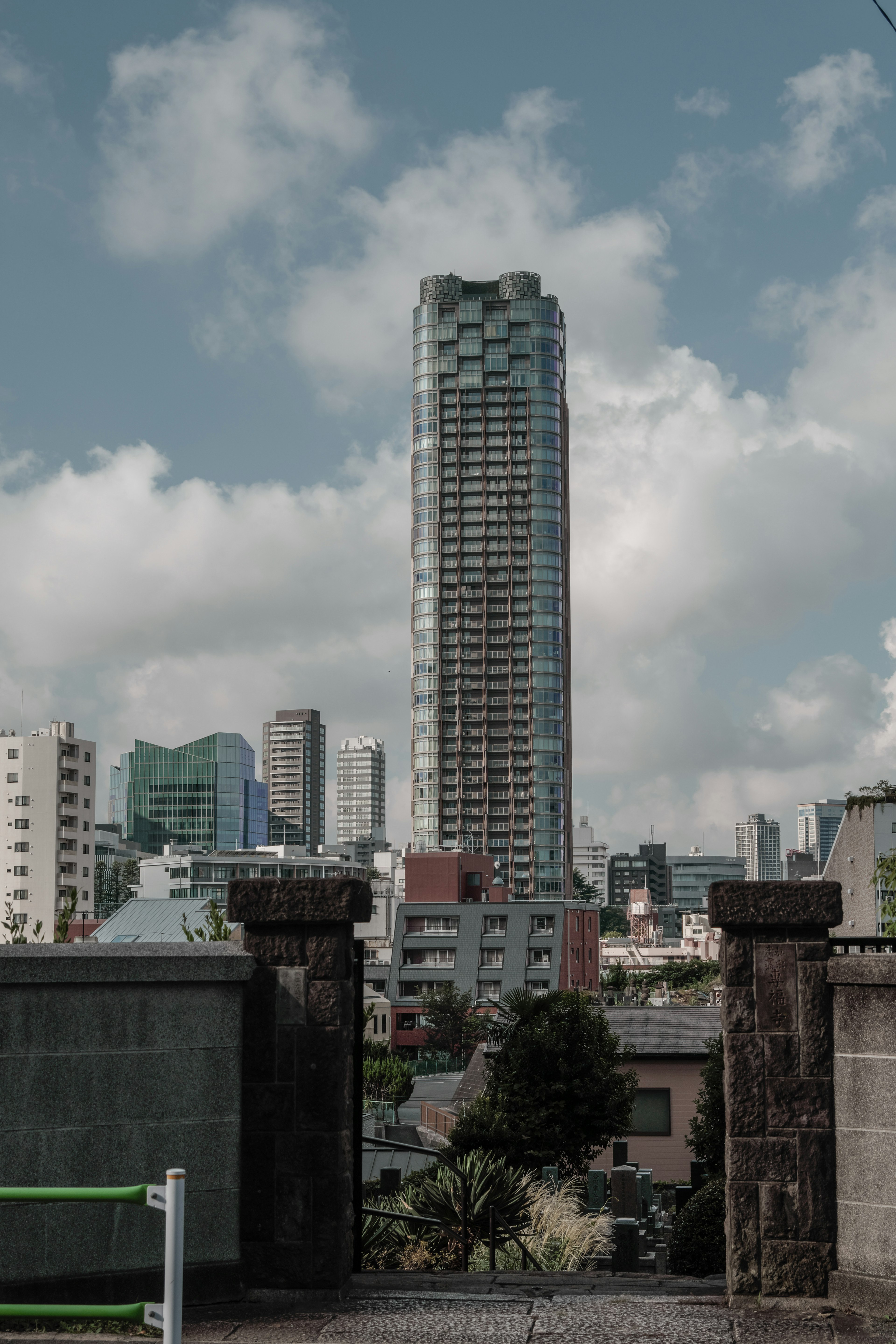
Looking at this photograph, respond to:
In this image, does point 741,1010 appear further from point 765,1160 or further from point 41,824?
point 41,824

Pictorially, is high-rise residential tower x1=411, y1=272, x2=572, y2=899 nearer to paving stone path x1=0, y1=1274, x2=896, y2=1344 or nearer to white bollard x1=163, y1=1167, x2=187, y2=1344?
paving stone path x1=0, y1=1274, x2=896, y2=1344

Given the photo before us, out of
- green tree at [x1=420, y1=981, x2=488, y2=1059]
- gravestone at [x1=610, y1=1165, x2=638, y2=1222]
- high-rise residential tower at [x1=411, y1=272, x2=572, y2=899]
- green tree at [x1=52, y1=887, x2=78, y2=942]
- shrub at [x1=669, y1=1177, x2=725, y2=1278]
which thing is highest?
high-rise residential tower at [x1=411, y1=272, x2=572, y2=899]

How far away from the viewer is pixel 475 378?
16662cm

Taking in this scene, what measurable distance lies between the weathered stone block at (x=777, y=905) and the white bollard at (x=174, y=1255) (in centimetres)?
323

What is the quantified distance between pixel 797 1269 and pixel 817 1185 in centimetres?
45

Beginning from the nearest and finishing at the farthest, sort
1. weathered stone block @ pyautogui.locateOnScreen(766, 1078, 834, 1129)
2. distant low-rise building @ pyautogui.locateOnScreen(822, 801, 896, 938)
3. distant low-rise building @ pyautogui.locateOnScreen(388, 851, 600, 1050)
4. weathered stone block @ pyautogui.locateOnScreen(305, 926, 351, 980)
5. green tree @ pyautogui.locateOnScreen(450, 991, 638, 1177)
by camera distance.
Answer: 1. weathered stone block @ pyautogui.locateOnScreen(766, 1078, 834, 1129)
2. weathered stone block @ pyautogui.locateOnScreen(305, 926, 351, 980)
3. green tree @ pyautogui.locateOnScreen(450, 991, 638, 1177)
4. distant low-rise building @ pyautogui.locateOnScreen(822, 801, 896, 938)
5. distant low-rise building @ pyautogui.locateOnScreen(388, 851, 600, 1050)

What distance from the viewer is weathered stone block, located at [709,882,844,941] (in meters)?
6.58

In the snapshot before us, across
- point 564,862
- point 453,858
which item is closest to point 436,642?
point 564,862

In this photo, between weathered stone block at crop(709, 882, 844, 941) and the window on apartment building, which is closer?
weathered stone block at crop(709, 882, 844, 941)

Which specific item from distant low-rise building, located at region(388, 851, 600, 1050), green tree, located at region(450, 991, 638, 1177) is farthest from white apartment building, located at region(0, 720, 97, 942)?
green tree, located at region(450, 991, 638, 1177)

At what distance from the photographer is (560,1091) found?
32.5 metres

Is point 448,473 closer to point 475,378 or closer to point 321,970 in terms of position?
point 475,378

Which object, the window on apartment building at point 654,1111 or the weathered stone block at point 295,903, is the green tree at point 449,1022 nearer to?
the window on apartment building at point 654,1111

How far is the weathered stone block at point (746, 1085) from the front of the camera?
6480 millimetres
